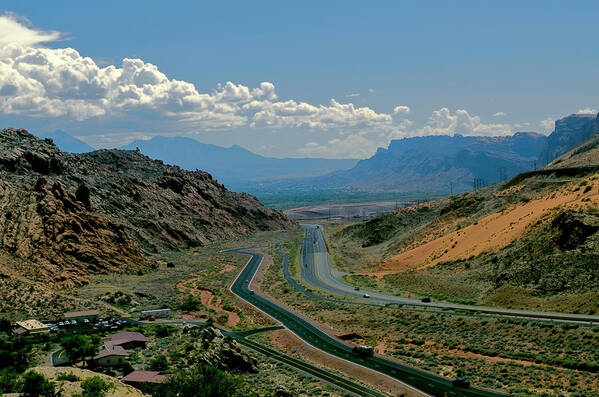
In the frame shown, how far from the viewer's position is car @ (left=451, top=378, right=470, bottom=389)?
1580 inches

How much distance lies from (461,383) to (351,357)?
11.6 meters

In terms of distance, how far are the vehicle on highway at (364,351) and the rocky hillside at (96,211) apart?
4573cm

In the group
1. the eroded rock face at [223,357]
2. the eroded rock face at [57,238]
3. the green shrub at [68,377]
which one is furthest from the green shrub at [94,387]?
the eroded rock face at [57,238]

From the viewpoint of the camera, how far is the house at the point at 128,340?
48000 mm

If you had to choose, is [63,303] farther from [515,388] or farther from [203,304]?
[515,388]

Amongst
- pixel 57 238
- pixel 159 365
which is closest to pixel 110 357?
pixel 159 365

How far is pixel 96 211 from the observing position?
385 feet

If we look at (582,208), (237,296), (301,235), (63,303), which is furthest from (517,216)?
(301,235)

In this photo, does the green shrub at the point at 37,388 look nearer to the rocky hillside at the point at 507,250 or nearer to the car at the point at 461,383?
the car at the point at 461,383

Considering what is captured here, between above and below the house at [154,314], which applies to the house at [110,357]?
above

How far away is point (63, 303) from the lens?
209ft

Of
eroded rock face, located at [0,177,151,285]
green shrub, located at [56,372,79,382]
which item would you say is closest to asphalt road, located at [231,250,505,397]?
green shrub, located at [56,372,79,382]

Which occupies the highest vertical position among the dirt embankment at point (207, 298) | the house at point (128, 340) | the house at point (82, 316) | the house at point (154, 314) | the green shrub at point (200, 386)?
the green shrub at point (200, 386)

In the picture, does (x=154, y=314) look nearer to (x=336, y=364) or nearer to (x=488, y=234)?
(x=336, y=364)
